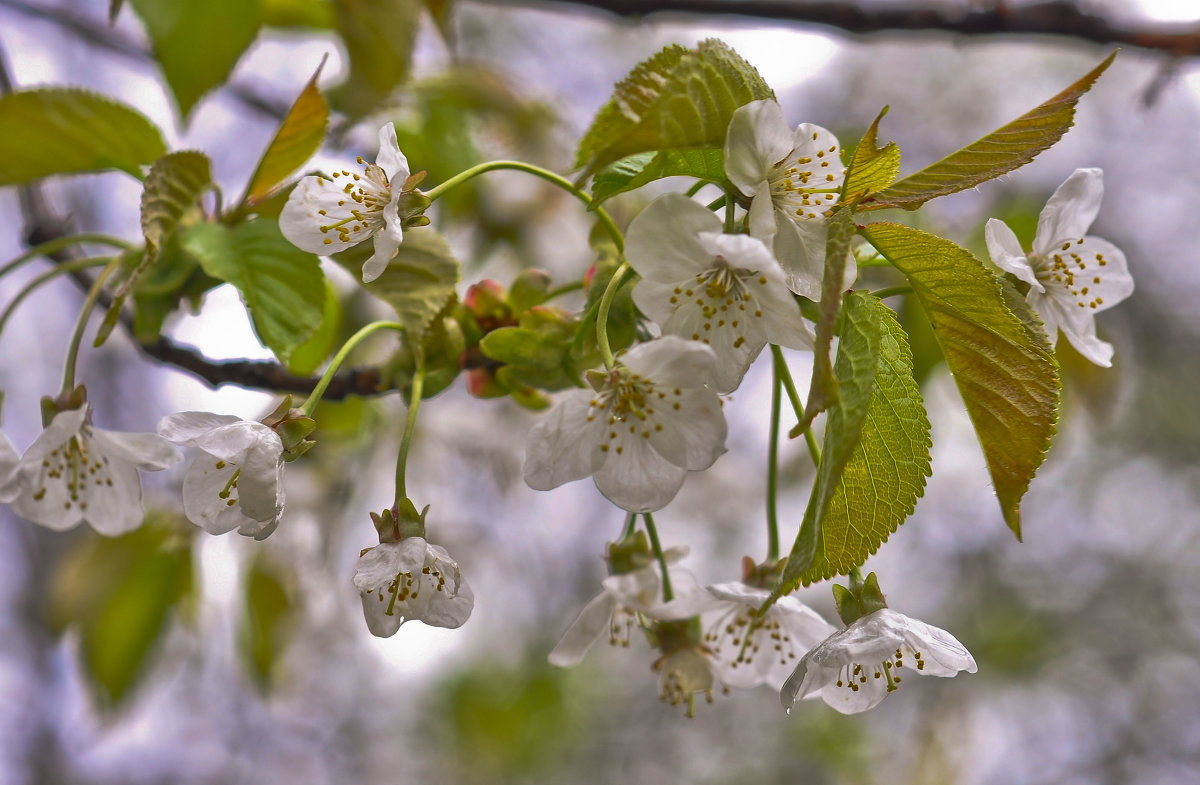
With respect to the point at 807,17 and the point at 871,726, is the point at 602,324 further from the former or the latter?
the point at 871,726

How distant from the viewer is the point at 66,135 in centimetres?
122

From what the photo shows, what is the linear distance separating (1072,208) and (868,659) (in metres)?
0.58

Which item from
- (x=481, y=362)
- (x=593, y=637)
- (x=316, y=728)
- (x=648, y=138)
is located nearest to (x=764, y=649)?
(x=593, y=637)

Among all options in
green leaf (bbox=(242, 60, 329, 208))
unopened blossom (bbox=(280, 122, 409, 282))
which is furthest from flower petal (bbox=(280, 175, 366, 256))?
green leaf (bbox=(242, 60, 329, 208))

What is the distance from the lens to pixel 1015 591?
18.3ft

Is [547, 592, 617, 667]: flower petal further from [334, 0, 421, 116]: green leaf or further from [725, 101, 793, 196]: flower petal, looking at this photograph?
[334, 0, 421, 116]: green leaf

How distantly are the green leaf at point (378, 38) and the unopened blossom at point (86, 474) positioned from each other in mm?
829

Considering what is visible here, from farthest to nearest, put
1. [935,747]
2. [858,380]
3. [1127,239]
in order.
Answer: [1127,239] → [935,747] → [858,380]

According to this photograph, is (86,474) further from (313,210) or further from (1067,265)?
(1067,265)

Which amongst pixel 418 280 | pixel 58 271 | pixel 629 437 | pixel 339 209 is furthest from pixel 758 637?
pixel 58 271

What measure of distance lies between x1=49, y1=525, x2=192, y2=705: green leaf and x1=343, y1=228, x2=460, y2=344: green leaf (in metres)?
1.23

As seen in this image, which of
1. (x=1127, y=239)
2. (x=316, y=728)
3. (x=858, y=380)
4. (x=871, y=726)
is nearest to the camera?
(x=858, y=380)

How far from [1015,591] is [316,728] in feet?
16.1

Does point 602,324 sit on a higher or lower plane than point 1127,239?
higher
